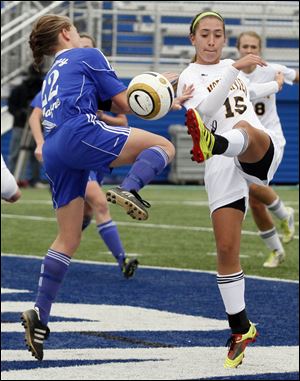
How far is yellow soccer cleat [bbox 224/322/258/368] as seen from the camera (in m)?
6.27

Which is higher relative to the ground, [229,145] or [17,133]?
[229,145]

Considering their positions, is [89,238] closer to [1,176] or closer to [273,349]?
[273,349]

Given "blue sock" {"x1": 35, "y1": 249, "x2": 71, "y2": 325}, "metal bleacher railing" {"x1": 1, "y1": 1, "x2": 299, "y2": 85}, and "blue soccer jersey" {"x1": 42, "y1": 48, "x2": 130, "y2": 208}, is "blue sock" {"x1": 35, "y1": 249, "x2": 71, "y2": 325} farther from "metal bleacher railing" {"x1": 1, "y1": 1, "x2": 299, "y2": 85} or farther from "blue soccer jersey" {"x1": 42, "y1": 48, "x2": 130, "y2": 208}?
"metal bleacher railing" {"x1": 1, "y1": 1, "x2": 299, "y2": 85}

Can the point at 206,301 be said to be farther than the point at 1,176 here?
Yes

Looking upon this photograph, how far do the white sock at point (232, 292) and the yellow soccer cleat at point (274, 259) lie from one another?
6.17 meters

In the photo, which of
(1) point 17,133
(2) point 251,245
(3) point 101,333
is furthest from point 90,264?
(1) point 17,133

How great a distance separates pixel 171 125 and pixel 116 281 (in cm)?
1322

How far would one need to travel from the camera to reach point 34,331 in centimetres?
640

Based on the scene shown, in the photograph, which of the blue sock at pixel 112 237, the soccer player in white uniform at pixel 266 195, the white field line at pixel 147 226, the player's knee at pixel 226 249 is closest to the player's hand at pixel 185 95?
the player's knee at pixel 226 249

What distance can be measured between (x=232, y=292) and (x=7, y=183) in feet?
4.99

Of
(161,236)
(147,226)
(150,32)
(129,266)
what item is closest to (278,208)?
(129,266)

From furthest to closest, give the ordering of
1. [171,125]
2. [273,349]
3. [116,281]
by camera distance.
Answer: [171,125], [116,281], [273,349]

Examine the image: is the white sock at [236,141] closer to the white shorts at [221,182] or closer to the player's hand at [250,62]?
the player's hand at [250,62]

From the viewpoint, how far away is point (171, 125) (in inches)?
1025
